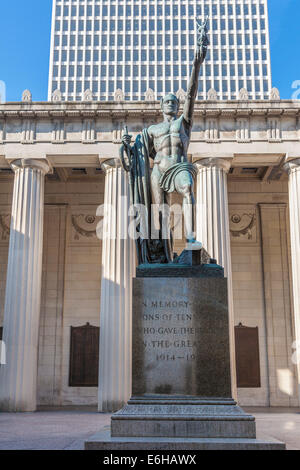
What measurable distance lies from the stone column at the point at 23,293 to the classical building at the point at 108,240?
46mm

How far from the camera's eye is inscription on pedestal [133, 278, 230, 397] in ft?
28.5

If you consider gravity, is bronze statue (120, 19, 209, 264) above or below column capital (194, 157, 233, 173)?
below

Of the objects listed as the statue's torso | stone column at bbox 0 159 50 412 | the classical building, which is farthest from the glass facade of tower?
the statue's torso

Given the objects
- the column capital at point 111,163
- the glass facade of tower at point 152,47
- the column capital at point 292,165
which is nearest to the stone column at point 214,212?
the column capital at point 292,165

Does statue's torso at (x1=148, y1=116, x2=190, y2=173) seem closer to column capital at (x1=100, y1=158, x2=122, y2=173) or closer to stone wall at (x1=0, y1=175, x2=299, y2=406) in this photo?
column capital at (x1=100, y1=158, x2=122, y2=173)

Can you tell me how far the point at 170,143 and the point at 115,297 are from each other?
13.1m

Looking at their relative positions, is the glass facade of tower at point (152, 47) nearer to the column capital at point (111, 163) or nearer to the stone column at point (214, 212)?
the column capital at point (111, 163)

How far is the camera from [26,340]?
22844mm

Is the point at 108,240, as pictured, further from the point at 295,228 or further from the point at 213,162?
the point at 295,228

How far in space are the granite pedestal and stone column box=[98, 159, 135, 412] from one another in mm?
13692

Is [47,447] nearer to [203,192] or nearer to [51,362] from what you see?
[203,192]

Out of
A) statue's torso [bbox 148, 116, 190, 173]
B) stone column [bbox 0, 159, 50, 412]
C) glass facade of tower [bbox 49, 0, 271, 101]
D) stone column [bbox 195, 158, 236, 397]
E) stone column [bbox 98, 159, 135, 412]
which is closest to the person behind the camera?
statue's torso [bbox 148, 116, 190, 173]

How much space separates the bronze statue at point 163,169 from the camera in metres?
10.3

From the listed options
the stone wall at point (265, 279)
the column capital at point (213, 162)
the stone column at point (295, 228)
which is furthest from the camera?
the stone wall at point (265, 279)
